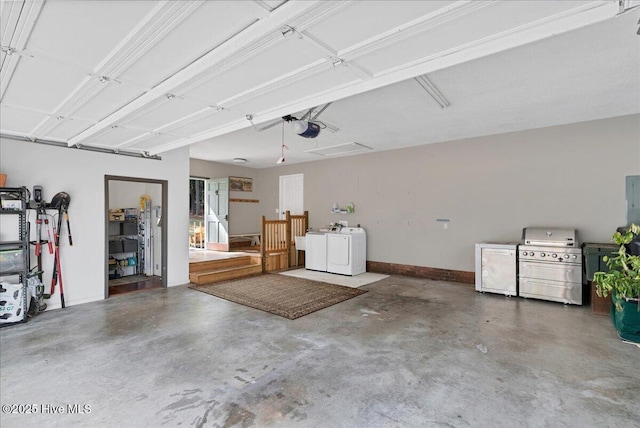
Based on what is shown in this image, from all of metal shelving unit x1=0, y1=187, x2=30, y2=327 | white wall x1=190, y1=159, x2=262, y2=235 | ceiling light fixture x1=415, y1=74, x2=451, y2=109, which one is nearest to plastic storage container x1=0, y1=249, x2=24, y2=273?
metal shelving unit x1=0, y1=187, x2=30, y2=327

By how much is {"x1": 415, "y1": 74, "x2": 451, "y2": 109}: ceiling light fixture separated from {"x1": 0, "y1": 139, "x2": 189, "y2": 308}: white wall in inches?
190

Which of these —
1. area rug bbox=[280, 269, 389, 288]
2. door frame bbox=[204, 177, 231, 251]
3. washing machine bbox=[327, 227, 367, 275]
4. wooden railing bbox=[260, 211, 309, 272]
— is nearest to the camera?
area rug bbox=[280, 269, 389, 288]

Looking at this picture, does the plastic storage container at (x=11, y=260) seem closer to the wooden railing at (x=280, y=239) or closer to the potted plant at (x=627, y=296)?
the wooden railing at (x=280, y=239)

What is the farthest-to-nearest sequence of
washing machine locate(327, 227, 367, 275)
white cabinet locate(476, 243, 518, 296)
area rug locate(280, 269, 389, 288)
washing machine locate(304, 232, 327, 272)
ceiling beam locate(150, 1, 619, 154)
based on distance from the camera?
1. washing machine locate(304, 232, 327, 272)
2. washing machine locate(327, 227, 367, 275)
3. area rug locate(280, 269, 389, 288)
4. white cabinet locate(476, 243, 518, 296)
5. ceiling beam locate(150, 1, 619, 154)

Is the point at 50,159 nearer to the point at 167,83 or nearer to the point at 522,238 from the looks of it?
the point at 167,83

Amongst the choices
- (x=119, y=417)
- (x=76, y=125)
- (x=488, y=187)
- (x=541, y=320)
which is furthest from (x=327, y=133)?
(x=119, y=417)

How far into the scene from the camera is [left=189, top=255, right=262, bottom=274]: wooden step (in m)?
6.51

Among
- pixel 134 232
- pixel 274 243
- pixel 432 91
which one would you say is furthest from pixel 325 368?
pixel 134 232

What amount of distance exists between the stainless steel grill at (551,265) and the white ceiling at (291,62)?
6.26 ft

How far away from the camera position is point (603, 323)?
12.8 feet

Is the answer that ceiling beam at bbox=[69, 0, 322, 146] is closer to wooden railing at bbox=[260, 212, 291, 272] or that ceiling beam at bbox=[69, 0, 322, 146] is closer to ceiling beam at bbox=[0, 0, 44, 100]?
ceiling beam at bbox=[0, 0, 44, 100]

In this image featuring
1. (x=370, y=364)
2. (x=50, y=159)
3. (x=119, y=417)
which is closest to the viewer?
(x=119, y=417)

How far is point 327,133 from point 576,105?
365cm

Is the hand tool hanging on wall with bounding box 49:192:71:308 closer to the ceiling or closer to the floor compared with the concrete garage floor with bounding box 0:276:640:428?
closer to the ceiling
